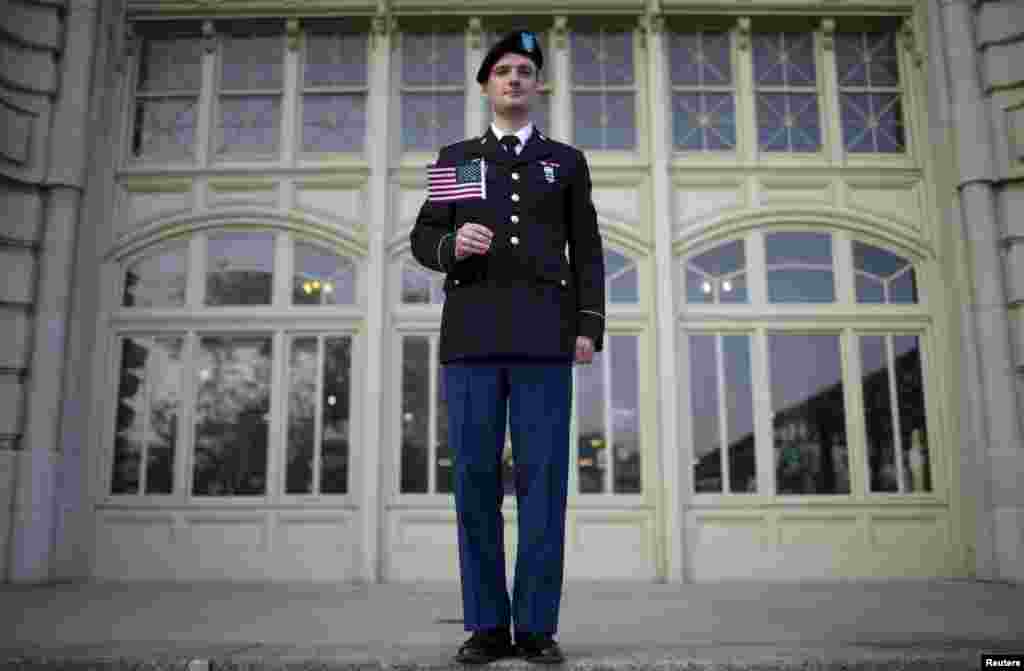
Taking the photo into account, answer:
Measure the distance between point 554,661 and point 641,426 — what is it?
18.6 ft

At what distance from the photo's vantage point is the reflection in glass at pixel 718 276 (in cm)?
866

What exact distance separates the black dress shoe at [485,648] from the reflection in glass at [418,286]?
5.89m

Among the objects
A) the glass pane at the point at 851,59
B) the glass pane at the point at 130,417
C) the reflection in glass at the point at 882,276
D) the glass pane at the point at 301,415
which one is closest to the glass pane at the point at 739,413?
the reflection in glass at the point at 882,276

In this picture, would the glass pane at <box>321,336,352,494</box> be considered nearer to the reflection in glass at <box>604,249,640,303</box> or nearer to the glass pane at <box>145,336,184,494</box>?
the glass pane at <box>145,336,184,494</box>

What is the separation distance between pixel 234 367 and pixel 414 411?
1900mm

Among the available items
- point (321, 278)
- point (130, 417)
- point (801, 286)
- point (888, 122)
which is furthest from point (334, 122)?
point (888, 122)

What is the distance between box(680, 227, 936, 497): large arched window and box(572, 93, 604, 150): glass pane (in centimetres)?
162

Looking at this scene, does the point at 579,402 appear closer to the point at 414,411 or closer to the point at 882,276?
the point at 414,411

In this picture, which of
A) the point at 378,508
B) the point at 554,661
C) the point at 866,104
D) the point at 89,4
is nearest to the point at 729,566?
the point at 378,508

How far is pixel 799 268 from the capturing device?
8.72 m

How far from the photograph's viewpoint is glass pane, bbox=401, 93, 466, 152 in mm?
9047

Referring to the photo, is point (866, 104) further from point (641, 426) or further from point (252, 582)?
point (252, 582)

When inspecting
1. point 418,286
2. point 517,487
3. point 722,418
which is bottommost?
point 517,487

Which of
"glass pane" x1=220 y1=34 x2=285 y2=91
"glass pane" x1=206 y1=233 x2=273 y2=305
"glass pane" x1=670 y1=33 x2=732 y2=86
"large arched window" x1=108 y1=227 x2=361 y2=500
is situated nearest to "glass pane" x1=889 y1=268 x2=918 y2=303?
"glass pane" x1=670 y1=33 x2=732 y2=86
